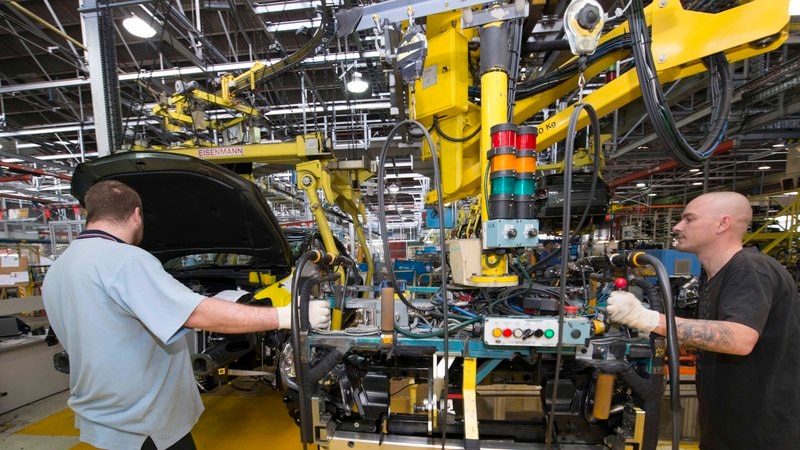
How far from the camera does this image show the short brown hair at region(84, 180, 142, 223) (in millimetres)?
1398

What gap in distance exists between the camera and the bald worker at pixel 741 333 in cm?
129

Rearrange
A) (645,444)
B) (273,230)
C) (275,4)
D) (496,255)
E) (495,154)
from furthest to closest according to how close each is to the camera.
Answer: (275,4) → (273,230) → (496,255) → (495,154) → (645,444)

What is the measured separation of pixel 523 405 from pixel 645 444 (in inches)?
66.6

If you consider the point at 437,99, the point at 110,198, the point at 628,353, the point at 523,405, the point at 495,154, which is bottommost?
the point at 523,405

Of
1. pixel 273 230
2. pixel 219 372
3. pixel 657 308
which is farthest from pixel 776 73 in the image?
pixel 219 372

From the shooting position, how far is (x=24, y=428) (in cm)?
283

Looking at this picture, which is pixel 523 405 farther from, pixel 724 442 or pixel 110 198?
pixel 110 198

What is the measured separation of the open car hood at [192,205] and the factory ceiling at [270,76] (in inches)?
42.8

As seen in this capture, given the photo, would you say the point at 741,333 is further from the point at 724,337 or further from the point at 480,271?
the point at 480,271

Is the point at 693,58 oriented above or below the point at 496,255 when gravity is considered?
above

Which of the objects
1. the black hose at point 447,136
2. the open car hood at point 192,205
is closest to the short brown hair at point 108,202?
the open car hood at point 192,205

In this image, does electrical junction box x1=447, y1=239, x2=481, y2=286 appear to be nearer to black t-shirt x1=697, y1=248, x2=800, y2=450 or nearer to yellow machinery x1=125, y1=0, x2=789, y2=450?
yellow machinery x1=125, y1=0, x2=789, y2=450

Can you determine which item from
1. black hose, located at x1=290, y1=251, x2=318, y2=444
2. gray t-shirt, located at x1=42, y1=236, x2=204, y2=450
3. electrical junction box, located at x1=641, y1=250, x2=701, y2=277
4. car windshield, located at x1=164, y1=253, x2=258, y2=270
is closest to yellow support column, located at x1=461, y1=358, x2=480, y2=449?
black hose, located at x1=290, y1=251, x2=318, y2=444

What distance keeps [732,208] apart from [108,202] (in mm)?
2754
